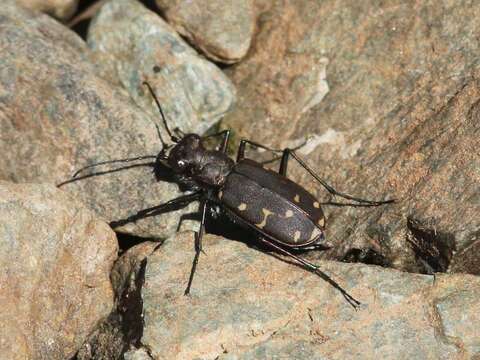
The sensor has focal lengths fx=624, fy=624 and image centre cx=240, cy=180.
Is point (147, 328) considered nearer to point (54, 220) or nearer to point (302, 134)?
point (54, 220)

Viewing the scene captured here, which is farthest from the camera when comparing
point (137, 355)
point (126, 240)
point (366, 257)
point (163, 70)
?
point (163, 70)

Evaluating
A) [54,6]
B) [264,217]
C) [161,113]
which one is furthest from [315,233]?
[54,6]

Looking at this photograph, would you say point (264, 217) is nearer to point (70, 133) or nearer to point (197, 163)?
point (197, 163)

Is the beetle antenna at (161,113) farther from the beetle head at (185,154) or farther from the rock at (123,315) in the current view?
the rock at (123,315)

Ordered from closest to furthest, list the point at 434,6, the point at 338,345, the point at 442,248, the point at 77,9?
1. the point at 338,345
2. the point at 442,248
3. the point at 434,6
4. the point at 77,9

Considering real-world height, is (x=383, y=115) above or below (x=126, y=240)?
above

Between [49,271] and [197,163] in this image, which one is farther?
[197,163]

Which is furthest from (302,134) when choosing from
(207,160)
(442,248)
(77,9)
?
(77,9)

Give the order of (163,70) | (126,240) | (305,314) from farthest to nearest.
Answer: (163,70)
(126,240)
(305,314)
